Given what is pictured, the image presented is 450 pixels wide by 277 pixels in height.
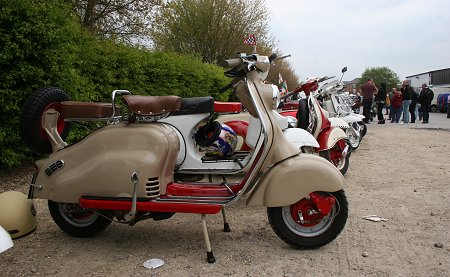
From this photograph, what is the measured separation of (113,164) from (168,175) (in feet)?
1.48

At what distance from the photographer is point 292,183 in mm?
3248

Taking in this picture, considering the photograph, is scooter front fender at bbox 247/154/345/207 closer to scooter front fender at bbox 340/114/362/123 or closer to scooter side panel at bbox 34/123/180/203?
scooter side panel at bbox 34/123/180/203

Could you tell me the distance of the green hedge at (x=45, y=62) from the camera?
5000 mm

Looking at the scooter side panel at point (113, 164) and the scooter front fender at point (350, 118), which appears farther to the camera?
the scooter front fender at point (350, 118)

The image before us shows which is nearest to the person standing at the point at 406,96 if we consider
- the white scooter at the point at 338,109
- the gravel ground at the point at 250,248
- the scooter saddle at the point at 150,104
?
the white scooter at the point at 338,109

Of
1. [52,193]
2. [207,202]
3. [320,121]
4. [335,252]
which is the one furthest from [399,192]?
[52,193]

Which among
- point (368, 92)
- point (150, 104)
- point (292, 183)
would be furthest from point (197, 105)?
point (368, 92)

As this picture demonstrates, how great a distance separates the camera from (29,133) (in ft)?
11.5

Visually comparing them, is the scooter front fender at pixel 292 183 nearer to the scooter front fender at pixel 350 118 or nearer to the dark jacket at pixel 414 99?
the scooter front fender at pixel 350 118

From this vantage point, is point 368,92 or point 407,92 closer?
point 368,92

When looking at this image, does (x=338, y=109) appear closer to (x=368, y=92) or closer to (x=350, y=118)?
(x=350, y=118)

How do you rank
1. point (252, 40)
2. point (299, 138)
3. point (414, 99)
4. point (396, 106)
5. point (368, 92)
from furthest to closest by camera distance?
point (414, 99) < point (396, 106) < point (368, 92) < point (299, 138) < point (252, 40)

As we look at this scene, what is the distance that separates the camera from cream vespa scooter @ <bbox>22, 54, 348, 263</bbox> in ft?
10.7

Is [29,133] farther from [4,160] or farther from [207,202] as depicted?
[4,160]
